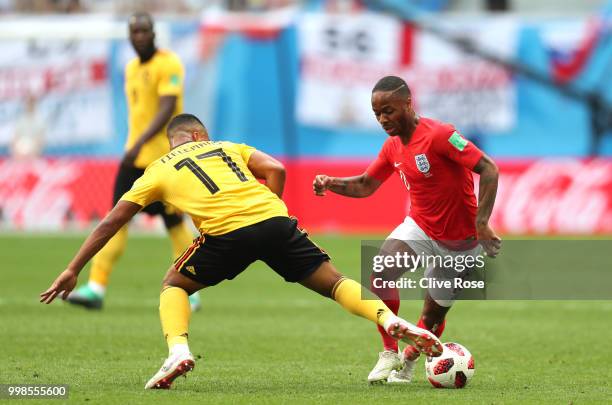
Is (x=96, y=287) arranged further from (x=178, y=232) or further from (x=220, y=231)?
(x=220, y=231)

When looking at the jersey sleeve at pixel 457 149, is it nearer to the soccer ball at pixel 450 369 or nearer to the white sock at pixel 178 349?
the soccer ball at pixel 450 369

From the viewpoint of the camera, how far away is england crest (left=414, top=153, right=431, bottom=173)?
8.47 m

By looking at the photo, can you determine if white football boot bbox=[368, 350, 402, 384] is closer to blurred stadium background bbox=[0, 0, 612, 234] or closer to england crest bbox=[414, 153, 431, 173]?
england crest bbox=[414, 153, 431, 173]

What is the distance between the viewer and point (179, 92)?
42.5 ft

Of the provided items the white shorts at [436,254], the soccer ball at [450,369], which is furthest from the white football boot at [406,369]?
the white shorts at [436,254]

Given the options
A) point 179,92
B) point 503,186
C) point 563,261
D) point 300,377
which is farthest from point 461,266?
point 503,186

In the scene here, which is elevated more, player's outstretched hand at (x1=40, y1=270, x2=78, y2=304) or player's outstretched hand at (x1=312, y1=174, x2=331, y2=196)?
player's outstretched hand at (x1=312, y1=174, x2=331, y2=196)

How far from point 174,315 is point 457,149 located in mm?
2065

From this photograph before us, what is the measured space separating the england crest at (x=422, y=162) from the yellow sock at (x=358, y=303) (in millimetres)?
898

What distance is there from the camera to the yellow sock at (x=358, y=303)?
8.01m

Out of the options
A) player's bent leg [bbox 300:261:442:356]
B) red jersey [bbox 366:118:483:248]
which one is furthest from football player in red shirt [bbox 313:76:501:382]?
player's bent leg [bbox 300:261:442:356]

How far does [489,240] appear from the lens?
8.18 metres

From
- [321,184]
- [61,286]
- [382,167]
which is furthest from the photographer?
[382,167]

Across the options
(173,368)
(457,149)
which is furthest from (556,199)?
(173,368)
